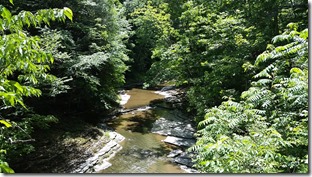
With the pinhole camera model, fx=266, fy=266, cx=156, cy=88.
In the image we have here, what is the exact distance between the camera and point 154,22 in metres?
11.8

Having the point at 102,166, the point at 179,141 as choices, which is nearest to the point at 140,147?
the point at 179,141

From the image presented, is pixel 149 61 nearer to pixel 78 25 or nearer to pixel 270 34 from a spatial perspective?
pixel 78 25

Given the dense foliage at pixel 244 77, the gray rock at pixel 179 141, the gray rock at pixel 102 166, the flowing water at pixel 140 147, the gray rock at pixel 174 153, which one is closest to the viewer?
the dense foliage at pixel 244 77

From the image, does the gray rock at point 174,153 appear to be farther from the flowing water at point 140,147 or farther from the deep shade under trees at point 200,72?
the deep shade under trees at point 200,72

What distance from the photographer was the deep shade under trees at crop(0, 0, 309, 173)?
2.38 metres

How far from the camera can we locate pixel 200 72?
9.45m

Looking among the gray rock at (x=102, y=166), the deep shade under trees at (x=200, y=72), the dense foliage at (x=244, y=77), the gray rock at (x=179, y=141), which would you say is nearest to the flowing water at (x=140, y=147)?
the gray rock at (x=102, y=166)

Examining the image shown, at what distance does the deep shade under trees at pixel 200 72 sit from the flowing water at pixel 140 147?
1001 millimetres

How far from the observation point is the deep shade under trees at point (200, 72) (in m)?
2.38

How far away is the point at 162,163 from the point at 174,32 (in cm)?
565

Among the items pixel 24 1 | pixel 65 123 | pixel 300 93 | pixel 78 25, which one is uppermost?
pixel 24 1

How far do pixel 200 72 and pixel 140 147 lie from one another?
11.6 ft

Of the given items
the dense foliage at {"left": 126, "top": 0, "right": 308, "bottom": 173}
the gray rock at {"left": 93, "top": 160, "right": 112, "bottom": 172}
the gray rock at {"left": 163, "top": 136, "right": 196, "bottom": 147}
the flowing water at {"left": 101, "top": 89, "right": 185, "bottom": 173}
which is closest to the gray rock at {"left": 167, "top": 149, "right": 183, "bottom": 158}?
the flowing water at {"left": 101, "top": 89, "right": 185, "bottom": 173}

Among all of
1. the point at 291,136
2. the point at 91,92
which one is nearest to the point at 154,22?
the point at 91,92
